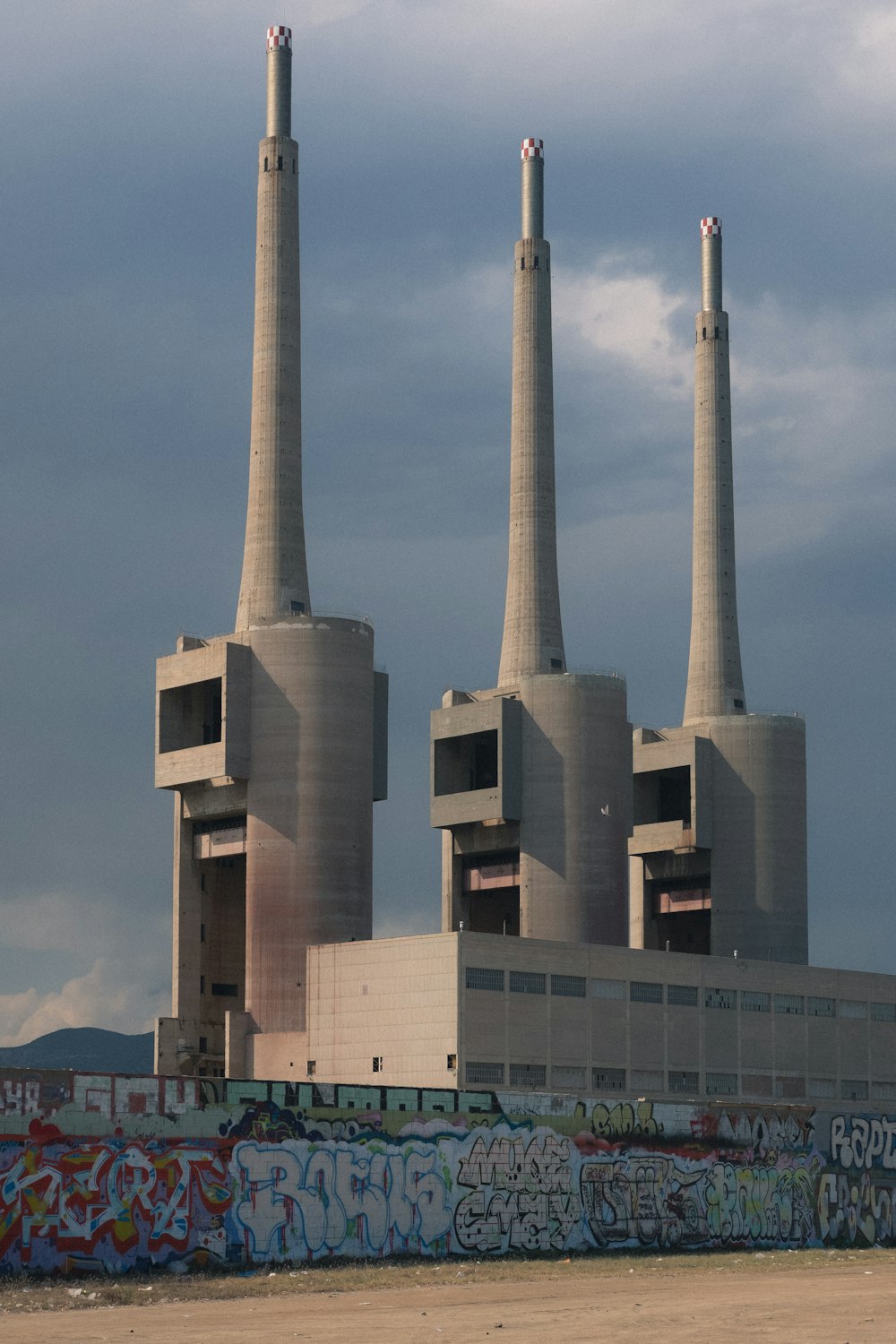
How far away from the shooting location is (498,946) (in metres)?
106

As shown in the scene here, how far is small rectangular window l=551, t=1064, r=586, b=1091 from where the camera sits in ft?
356

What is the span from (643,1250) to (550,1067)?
1721 inches

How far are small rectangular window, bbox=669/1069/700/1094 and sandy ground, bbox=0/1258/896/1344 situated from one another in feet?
203

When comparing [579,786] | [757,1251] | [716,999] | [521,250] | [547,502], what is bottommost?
[757,1251]

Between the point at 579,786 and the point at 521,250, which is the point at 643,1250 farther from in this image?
the point at 521,250

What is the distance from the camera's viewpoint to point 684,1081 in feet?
381

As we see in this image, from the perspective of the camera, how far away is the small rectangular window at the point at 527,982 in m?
107

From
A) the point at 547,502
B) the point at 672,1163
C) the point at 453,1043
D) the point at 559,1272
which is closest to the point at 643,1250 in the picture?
the point at 672,1163

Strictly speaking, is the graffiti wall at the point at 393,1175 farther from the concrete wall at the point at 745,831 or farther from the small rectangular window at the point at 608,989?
the concrete wall at the point at 745,831

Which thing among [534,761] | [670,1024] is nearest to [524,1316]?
[670,1024]

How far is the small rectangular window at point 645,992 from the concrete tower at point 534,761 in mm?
13215

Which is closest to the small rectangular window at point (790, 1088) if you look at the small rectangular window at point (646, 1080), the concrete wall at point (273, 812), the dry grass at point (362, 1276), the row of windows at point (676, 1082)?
the row of windows at point (676, 1082)

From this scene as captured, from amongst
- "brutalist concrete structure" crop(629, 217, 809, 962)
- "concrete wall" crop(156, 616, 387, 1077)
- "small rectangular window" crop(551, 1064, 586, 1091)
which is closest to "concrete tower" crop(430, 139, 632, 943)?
"brutalist concrete structure" crop(629, 217, 809, 962)

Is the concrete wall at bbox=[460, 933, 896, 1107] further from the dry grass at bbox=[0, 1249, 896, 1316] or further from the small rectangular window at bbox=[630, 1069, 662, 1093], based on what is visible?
the dry grass at bbox=[0, 1249, 896, 1316]
